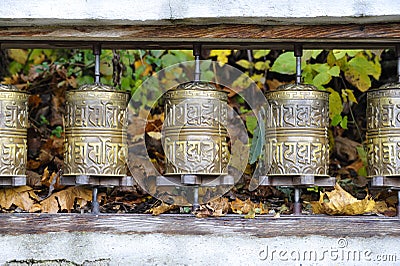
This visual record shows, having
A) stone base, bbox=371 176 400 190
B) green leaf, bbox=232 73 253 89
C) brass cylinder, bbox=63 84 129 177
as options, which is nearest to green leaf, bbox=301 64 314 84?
green leaf, bbox=232 73 253 89

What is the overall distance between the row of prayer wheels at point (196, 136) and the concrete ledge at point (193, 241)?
0.17 m

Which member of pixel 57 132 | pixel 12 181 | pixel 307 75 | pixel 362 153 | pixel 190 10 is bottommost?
pixel 12 181

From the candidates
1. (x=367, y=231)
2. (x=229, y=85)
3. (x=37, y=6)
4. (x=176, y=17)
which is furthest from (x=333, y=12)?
(x=229, y=85)

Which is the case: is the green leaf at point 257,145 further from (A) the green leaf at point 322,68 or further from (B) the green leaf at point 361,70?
(B) the green leaf at point 361,70

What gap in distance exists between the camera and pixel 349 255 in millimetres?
3547

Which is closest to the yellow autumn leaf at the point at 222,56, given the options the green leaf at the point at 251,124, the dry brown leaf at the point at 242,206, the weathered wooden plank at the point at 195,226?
the green leaf at the point at 251,124

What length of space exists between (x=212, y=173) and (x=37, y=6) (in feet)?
3.03

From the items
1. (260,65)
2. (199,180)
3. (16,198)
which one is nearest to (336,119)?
(260,65)

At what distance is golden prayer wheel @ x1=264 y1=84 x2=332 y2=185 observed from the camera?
358 cm

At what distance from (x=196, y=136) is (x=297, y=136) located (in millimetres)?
400

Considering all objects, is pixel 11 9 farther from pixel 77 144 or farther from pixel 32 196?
pixel 32 196

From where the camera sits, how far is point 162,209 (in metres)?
3.74

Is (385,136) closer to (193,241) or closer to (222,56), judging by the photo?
(193,241)

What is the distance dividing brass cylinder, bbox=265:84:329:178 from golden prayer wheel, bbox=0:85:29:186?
1.00m
